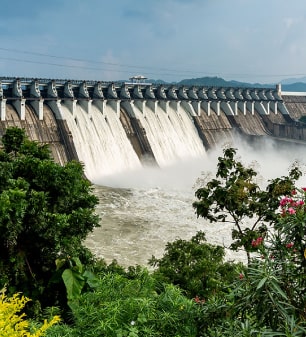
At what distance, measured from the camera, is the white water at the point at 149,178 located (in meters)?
18.6

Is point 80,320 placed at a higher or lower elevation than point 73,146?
lower

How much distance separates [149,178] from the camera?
29484 millimetres

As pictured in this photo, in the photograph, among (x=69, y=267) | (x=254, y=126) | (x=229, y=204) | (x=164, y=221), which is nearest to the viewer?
(x=69, y=267)

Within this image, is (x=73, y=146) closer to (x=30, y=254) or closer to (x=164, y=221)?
(x=164, y=221)

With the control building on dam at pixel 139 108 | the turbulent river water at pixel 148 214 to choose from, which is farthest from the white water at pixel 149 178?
the control building on dam at pixel 139 108

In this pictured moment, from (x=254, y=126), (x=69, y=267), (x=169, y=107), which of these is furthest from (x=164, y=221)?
(x=254, y=126)

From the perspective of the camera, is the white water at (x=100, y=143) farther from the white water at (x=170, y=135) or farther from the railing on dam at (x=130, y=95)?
the white water at (x=170, y=135)

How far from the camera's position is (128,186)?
27.2 metres

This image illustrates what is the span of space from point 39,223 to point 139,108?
27142 mm

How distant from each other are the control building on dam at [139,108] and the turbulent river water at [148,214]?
3.01m

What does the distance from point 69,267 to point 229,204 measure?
3832 millimetres

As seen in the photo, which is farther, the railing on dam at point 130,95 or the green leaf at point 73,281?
the railing on dam at point 130,95

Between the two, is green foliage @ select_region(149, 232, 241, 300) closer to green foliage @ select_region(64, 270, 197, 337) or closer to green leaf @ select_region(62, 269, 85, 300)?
green leaf @ select_region(62, 269, 85, 300)

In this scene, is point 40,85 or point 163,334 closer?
point 163,334
